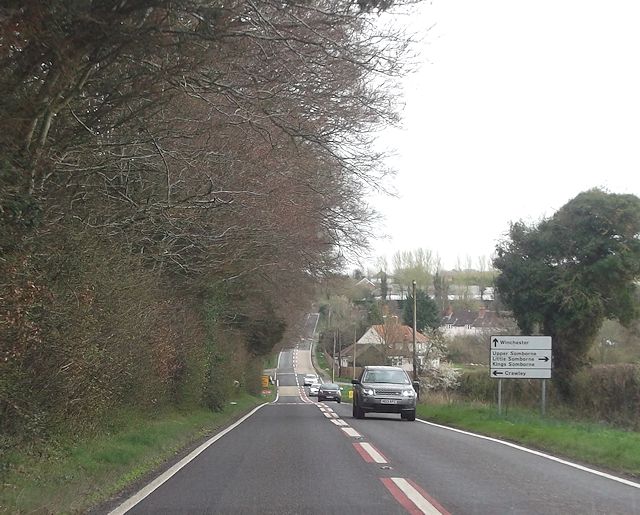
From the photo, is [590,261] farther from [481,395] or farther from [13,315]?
[13,315]

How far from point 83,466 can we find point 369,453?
4.83m

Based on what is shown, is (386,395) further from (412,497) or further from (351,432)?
(412,497)

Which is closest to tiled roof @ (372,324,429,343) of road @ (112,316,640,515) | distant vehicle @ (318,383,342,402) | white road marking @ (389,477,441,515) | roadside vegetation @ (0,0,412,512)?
distant vehicle @ (318,383,342,402)

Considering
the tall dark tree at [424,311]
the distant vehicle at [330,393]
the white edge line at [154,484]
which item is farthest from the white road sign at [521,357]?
the tall dark tree at [424,311]

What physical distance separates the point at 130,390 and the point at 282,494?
22.7ft

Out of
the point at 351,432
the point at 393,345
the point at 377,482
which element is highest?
the point at 393,345

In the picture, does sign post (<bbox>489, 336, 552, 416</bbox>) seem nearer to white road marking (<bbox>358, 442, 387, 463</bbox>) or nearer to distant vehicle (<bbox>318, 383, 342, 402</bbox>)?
white road marking (<bbox>358, 442, 387, 463</bbox>)

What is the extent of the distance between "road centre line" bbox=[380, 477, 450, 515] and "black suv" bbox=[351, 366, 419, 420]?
13.3 metres

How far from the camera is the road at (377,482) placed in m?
8.24

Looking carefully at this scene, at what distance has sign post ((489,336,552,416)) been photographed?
22.6 meters

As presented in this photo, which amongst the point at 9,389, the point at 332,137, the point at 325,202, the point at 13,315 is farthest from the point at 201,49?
the point at 325,202

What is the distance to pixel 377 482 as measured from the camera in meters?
9.83

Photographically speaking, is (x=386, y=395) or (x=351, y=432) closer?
(x=351, y=432)

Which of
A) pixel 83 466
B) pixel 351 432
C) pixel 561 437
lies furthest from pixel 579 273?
pixel 83 466
